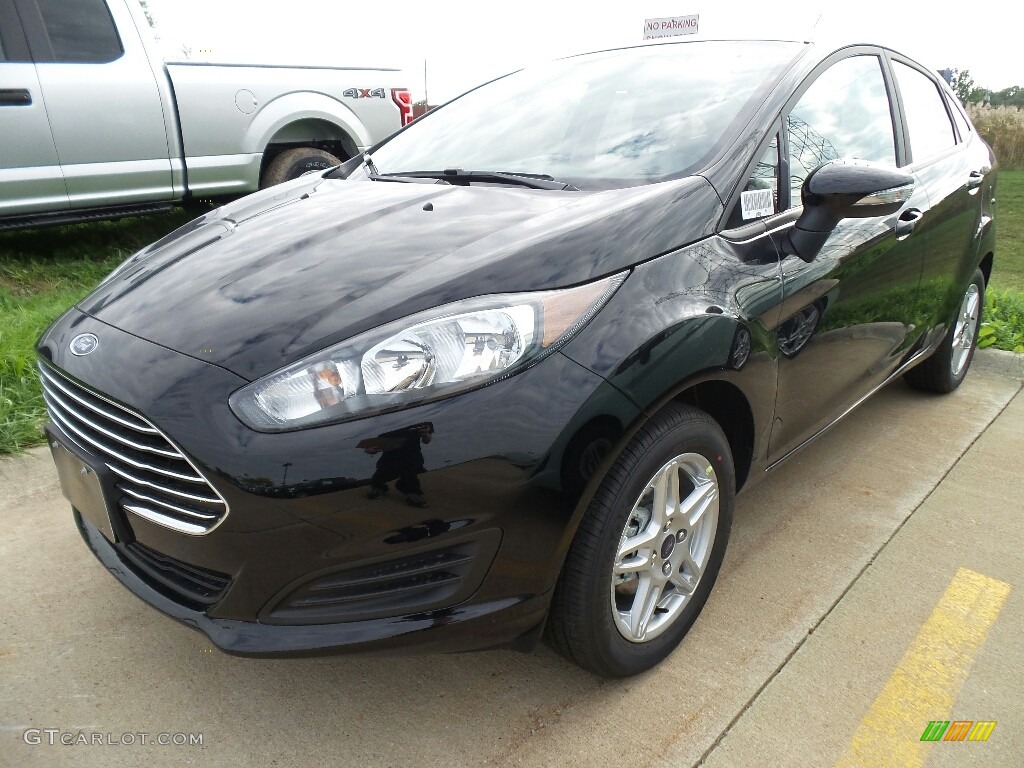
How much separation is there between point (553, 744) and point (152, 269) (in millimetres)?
1497

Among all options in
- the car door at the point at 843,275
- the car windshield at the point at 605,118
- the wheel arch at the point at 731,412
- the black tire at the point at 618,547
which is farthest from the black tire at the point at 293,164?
the black tire at the point at 618,547

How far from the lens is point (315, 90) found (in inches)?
230

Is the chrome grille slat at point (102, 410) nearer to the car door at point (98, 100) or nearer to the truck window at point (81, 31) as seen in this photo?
the car door at point (98, 100)

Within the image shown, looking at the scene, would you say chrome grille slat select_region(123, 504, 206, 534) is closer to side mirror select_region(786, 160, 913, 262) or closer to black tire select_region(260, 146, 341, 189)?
side mirror select_region(786, 160, 913, 262)

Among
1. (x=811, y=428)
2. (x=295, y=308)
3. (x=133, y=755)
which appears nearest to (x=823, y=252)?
(x=811, y=428)

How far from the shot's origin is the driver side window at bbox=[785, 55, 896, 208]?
2.37 m

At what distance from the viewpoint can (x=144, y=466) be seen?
161cm

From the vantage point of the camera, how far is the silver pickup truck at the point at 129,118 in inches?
182

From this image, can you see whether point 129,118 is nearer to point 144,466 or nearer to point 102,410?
point 102,410

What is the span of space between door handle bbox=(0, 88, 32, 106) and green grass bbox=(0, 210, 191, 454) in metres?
0.97

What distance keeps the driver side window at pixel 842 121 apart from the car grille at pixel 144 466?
1.71 metres

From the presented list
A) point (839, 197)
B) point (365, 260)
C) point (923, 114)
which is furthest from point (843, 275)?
point (365, 260)

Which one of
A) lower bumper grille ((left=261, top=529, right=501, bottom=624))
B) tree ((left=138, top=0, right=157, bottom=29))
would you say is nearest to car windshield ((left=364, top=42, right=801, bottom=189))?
lower bumper grille ((left=261, top=529, right=501, bottom=624))

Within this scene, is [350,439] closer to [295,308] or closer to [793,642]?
[295,308]
